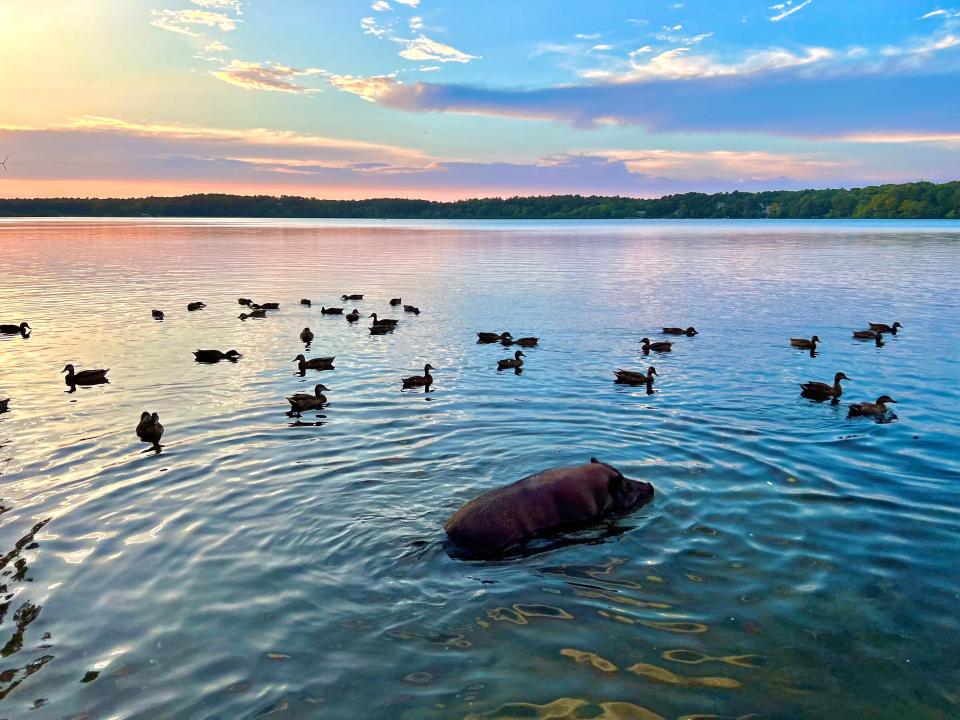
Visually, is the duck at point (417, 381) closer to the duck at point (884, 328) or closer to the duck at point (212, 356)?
the duck at point (212, 356)

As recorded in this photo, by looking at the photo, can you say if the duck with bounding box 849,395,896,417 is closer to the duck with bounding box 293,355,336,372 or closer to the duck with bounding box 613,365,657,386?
the duck with bounding box 613,365,657,386

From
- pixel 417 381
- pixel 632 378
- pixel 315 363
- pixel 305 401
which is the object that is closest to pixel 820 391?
pixel 632 378

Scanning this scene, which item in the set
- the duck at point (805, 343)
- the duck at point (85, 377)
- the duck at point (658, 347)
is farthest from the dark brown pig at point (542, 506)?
the duck at point (805, 343)

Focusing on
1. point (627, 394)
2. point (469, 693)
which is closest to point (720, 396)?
point (627, 394)

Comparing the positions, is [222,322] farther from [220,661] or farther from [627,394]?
[220,661]

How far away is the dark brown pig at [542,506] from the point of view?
941 centimetres

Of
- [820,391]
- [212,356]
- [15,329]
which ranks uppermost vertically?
[820,391]

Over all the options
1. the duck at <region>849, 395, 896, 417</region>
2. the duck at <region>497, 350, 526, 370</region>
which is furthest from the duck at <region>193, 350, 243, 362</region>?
the duck at <region>849, 395, 896, 417</region>

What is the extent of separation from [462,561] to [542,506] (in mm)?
1430

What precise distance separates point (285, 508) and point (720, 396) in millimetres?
11604

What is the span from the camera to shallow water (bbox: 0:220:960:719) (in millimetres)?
6699

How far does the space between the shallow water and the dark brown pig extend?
343mm

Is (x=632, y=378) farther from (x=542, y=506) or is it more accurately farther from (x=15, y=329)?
(x=15, y=329)

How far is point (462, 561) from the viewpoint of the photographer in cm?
905
